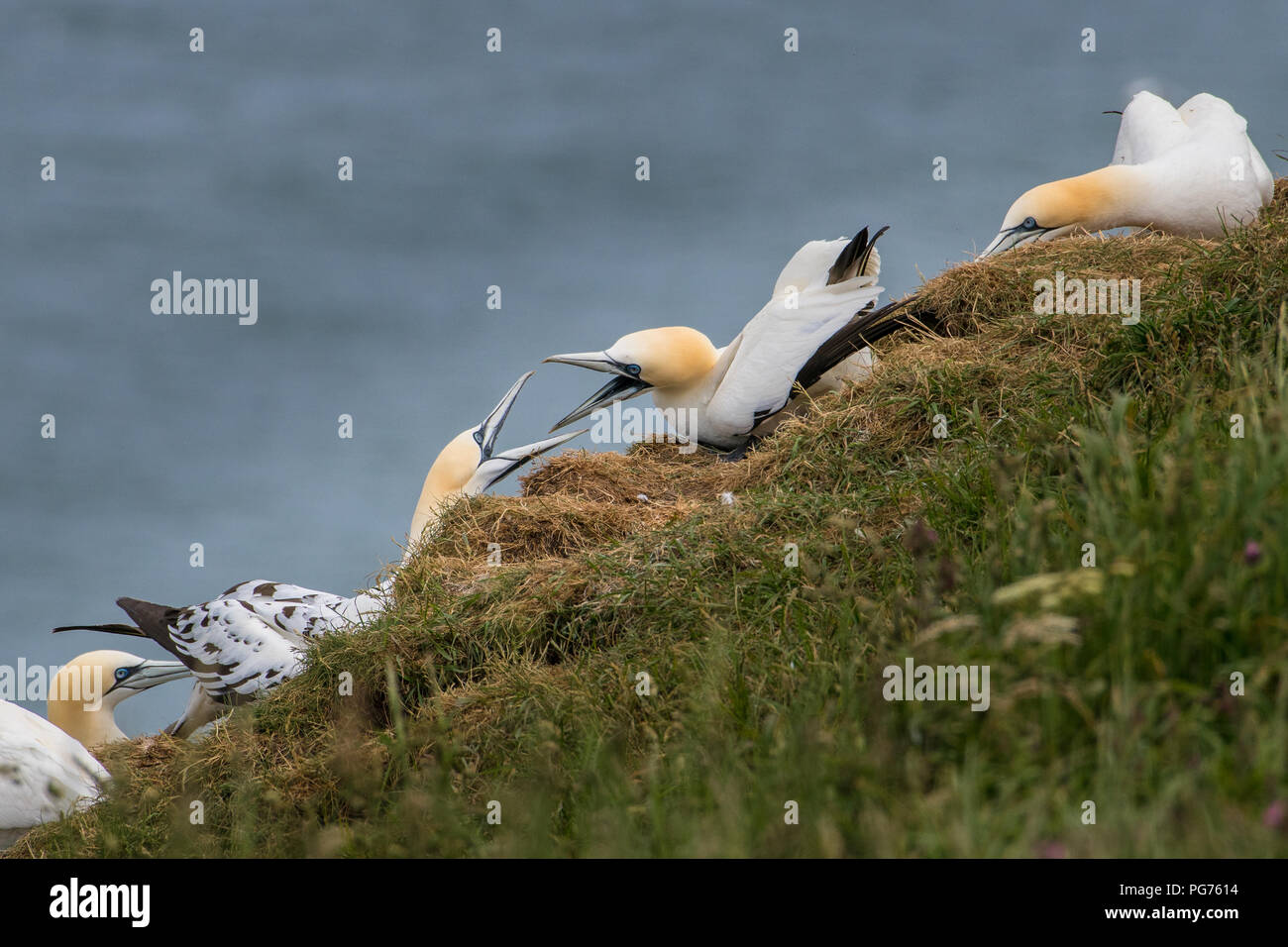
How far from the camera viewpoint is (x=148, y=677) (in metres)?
10.9

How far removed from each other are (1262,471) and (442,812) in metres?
2.39

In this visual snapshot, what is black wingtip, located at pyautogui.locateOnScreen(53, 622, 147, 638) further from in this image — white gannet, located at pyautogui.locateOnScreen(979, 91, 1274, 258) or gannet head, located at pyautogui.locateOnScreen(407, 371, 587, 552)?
white gannet, located at pyautogui.locateOnScreen(979, 91, 1274, 258)

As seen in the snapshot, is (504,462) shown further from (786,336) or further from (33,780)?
(33,780)

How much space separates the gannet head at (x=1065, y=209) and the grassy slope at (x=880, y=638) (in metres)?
0.90

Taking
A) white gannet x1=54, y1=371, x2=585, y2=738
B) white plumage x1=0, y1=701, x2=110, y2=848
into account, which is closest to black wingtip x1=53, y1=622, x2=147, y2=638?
white gannet x1=54, y1=371, x2=585, y2=738

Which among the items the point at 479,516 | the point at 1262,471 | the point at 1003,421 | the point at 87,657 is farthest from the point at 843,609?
the point at 87,657

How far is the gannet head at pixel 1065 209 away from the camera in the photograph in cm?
998

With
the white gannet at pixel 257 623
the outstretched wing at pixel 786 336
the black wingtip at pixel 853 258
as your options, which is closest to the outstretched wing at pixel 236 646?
the white gannet at pixel 257 623

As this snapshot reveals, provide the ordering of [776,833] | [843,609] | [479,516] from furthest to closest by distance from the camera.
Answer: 1. [479,516]
2. [843,609]
3. [776,833]

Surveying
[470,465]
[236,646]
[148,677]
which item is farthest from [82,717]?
[470,465]

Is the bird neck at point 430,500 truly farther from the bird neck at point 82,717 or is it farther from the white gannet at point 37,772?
the bird neck at point 82,717

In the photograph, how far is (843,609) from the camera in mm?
4211

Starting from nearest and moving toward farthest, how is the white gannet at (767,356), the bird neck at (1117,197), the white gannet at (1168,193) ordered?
the white gannet at (767,356)
the white gannet at (1168,193)
the bird neck at (1117,197)
